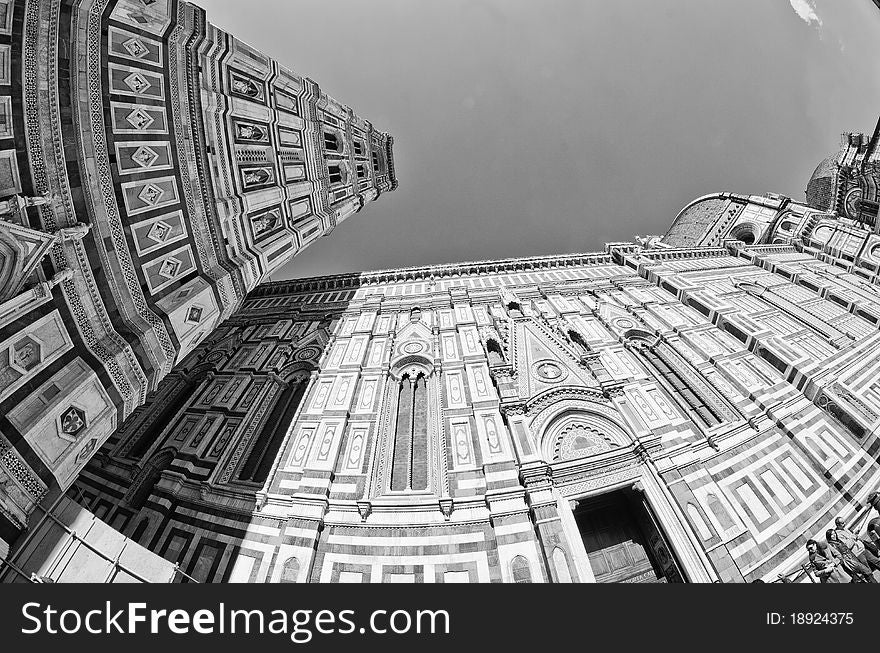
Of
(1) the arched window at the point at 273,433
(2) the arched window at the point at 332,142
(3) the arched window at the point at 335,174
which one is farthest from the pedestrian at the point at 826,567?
(2) the arched window at the point at 332,142

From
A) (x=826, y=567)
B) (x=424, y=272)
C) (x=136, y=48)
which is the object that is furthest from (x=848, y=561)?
(x=424, y=272)

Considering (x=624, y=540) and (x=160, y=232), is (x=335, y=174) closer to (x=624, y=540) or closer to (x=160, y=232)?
(x=160, y=232)

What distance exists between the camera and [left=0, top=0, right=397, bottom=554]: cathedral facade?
6.01 metres

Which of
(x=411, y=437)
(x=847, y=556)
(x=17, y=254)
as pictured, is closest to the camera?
(x=17, y=254)

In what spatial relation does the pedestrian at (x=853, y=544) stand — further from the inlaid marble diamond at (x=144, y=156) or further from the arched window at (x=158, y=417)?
the arched window at (x=158, y=417)

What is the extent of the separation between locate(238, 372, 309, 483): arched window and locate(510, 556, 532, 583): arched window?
6.91m

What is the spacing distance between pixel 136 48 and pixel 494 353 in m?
12.9

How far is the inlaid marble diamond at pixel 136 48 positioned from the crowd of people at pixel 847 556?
16903 millimetres

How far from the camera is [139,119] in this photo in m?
8.27

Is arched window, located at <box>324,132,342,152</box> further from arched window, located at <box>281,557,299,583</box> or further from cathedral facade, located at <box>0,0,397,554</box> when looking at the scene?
arched window, located at <box>281,557,299,583</box>

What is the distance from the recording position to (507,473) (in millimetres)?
9133

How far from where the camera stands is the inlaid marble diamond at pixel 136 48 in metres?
8.26

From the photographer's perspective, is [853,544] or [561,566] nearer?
[853,544]

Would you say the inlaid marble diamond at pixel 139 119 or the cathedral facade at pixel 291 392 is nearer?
the cathedral facade at pixel 291 392
